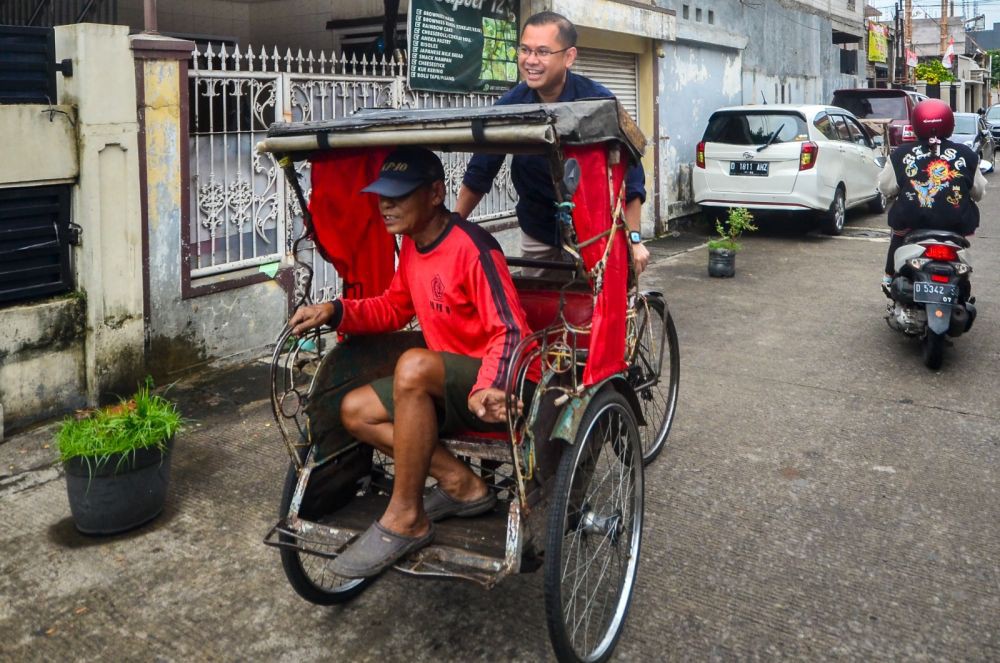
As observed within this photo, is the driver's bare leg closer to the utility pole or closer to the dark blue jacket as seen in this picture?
the dark blue jacket

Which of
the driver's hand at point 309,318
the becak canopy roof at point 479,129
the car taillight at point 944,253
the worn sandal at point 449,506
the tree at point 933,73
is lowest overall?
the worn sandal at point 449,506

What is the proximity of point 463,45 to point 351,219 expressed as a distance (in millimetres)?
5548

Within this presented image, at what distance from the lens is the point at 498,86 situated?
30.6 ft

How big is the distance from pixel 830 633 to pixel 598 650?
837 millimetres

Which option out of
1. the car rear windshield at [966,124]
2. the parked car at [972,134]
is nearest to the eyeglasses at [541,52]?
the parked car at [972,134]

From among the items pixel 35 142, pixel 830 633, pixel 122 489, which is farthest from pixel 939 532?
pixel 35 142

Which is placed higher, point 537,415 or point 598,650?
point 537,415

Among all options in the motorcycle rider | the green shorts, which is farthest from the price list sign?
the green shorts

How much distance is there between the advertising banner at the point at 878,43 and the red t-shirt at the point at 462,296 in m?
24.2

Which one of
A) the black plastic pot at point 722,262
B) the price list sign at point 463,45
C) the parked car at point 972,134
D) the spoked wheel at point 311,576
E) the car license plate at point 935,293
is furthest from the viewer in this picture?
the parked car at point 972,134

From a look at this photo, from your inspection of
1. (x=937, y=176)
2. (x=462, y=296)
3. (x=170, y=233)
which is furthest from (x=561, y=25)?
(x=937, y=176)

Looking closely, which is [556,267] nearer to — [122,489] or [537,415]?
[537,415]

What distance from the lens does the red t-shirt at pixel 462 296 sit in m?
3.17

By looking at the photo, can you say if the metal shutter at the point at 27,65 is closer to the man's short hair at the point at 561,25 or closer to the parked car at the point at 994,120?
the man's short hair at the point at 561,25
